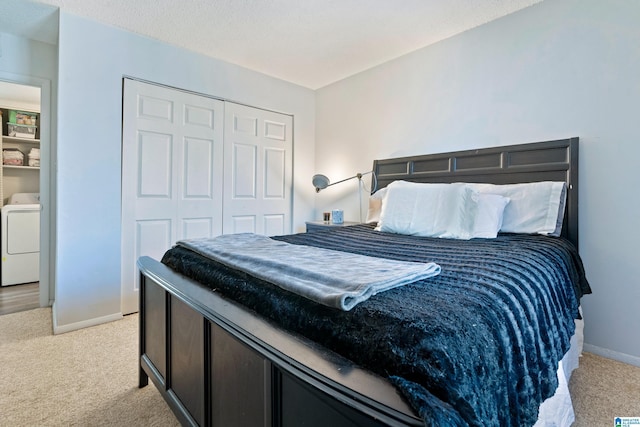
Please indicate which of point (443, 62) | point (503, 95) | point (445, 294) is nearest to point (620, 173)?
point (503, 95)

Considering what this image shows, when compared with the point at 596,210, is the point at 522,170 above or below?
above

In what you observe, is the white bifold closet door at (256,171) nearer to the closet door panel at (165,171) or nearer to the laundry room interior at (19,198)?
the closet door panel at (165,171)

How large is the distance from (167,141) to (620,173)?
351cm

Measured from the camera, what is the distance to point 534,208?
209 centimetres

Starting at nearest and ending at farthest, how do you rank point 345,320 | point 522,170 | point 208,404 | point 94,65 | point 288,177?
1. point 345,320
2. point 208,404
3. point 522,170
4. point 94,65
5. point 288,177

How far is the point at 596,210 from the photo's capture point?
81.3 inches

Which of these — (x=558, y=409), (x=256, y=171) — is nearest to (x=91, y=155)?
(x=256, y=171)

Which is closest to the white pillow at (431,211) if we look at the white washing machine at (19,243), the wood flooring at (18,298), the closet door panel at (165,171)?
the closet door panel at (165,171)

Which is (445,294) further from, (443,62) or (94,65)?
(94,65)

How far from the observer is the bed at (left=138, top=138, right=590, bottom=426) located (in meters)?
0.56

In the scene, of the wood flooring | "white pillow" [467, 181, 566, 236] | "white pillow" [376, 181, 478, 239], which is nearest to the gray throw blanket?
"white pillow" [376, 181, 478, 239]

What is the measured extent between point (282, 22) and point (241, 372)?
2608mm

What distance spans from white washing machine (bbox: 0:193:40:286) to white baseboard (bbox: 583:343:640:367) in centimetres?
541

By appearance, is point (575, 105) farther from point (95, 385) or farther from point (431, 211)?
point (95, 385)
